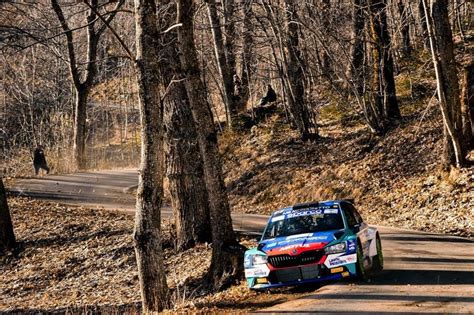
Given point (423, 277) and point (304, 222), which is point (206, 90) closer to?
point (304, 222)

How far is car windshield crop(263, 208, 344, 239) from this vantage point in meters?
12.6

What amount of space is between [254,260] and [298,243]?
82cm

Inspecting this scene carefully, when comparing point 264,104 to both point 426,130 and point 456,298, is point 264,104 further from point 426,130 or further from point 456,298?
point 456,298

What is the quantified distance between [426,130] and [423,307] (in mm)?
16397

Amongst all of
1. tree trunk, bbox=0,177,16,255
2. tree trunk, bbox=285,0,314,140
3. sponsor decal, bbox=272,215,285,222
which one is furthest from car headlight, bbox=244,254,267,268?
tree trunk, bbox=285,0,314,140

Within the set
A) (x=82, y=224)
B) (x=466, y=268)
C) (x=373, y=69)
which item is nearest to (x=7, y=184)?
(x=82, y=224)

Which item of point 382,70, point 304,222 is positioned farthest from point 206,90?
point 304,222

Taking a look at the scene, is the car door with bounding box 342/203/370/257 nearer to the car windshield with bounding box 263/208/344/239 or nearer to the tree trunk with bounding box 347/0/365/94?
the car windshield with bounding box 263/208/344/239

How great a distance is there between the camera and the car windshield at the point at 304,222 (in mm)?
12617

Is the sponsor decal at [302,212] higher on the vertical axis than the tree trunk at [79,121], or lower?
lower

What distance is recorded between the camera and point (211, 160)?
13859 mm

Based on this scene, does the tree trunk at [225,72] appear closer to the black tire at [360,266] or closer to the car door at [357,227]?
the car door at [357,227]

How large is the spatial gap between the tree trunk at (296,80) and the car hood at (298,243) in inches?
598

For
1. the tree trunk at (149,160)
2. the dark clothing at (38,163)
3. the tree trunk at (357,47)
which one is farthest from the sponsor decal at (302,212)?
the dark clothing at (38,163)
